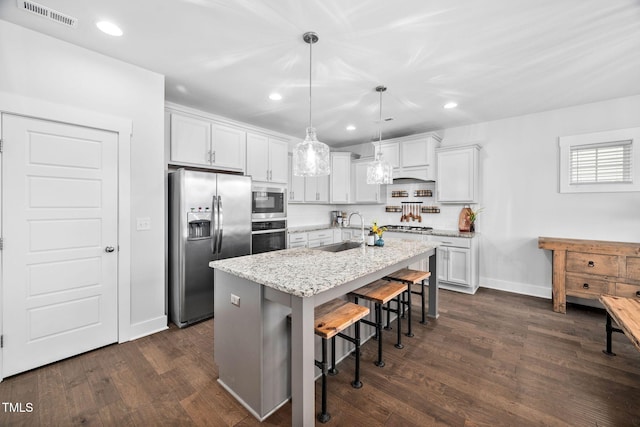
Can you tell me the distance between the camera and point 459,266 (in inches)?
157

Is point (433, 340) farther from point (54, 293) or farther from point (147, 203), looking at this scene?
point (54, 293)

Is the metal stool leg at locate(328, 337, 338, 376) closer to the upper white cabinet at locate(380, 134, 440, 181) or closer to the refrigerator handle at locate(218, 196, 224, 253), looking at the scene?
the refrigerator handle at locate(218, 196, 224, 253)

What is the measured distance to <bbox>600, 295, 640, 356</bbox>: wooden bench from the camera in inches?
67.7

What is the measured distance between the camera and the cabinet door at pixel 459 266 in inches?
154

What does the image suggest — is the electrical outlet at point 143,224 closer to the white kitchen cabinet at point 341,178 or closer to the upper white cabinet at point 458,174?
the white kitchen cabinet at point 341,178

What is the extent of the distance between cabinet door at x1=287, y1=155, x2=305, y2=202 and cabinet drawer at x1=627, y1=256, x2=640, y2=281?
4.37 m

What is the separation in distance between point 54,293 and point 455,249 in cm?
459

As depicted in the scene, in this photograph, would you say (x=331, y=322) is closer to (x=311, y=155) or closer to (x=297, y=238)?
(x=311, y=155)

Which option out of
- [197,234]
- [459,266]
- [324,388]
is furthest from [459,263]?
[197,234]

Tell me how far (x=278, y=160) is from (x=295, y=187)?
0.68m

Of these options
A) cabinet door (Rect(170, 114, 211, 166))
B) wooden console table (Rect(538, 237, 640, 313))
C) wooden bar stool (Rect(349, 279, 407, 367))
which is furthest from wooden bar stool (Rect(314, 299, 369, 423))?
wooden console table (Rect(538, 237, 640, 313))

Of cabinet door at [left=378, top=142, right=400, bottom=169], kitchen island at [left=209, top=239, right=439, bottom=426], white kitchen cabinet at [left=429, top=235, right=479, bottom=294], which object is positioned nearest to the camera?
kitchen island at [left=209, top=239, right=439, bottom=426]

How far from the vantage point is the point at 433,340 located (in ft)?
8.60

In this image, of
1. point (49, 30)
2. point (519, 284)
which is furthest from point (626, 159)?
point (49, 30)
